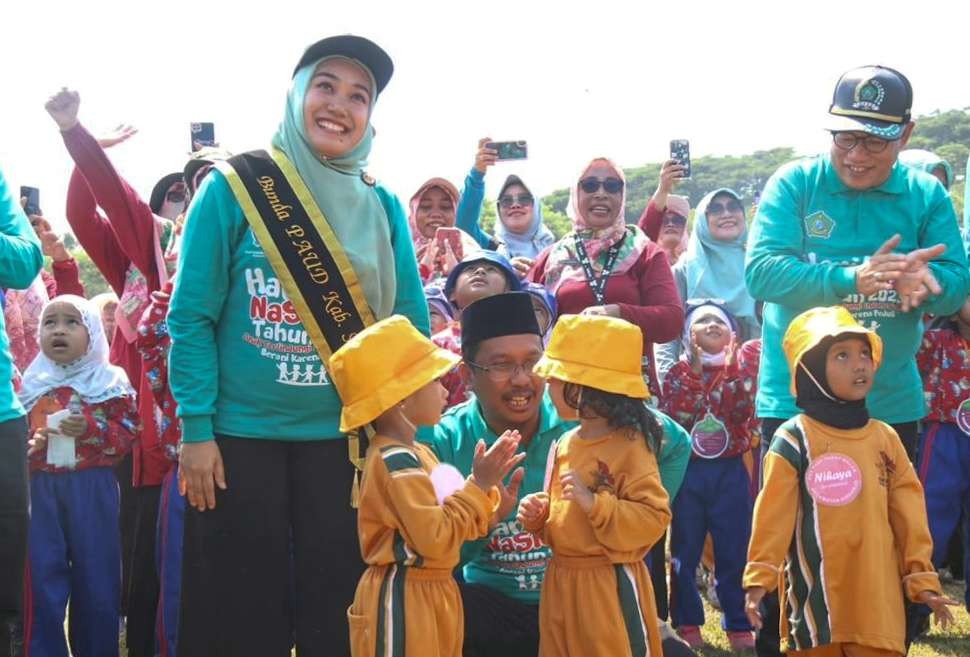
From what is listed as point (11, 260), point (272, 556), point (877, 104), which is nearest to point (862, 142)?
point (877, 104)

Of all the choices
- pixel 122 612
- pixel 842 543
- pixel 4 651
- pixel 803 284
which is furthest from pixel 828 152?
pixel 122 612

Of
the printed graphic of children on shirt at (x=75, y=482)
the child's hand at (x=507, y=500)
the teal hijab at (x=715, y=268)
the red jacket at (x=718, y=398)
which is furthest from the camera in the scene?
the teal hijab at (x=715, y=268)

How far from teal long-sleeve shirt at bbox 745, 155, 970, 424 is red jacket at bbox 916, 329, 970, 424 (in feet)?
5.43

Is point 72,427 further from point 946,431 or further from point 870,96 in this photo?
point 946,431

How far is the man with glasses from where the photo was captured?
418 cm

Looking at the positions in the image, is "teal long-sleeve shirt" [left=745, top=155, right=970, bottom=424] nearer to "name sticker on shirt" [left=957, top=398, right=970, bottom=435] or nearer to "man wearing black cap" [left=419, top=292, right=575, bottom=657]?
"man wearing black cap" [left=419, top=292, right=575, bottom=657]

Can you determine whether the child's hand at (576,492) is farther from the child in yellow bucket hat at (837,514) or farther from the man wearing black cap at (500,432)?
the child in yellow bucket hat at (837,514)

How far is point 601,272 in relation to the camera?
5477mm

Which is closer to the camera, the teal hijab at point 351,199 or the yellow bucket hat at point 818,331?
the teal hijab at point 351,199

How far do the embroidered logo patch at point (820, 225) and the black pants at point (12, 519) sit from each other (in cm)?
292

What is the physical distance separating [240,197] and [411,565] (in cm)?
124

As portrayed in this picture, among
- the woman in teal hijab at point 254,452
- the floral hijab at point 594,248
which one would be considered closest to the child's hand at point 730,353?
the floral hijab at point 594,248

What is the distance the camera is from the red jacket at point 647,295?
5273mm

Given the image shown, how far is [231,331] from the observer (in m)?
3.52
